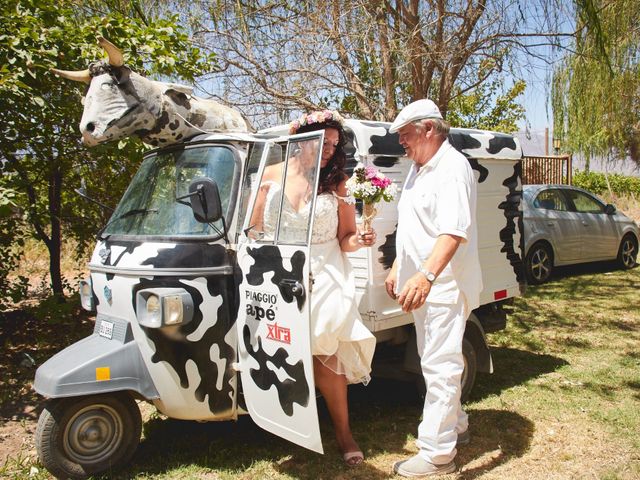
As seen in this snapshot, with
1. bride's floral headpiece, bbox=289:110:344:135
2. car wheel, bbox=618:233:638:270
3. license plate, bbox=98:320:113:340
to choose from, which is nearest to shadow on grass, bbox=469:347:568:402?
bride's floral headpiece, bbox=289:110:344:135

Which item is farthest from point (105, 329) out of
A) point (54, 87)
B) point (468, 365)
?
point (54, 87)

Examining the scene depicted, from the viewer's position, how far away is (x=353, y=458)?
154 inches

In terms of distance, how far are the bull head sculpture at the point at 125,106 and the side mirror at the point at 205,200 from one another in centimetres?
66

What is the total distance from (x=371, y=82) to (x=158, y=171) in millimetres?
4148

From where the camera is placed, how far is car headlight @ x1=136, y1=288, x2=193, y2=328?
11.8ft

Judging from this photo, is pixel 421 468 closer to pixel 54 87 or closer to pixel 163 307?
pixel 163 307

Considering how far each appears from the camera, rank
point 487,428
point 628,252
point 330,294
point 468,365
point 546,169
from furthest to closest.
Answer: point 546,169
point 628,252
point 468,365
point 487,428
point 330,294

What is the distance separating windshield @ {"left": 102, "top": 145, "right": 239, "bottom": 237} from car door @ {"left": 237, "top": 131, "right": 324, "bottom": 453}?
0.25 meters

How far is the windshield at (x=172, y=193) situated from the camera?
12.8 ft

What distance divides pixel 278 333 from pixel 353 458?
3.48 feet

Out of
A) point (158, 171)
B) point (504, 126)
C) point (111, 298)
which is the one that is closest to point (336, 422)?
point (111, 298)

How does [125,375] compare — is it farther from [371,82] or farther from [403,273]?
[371,82]

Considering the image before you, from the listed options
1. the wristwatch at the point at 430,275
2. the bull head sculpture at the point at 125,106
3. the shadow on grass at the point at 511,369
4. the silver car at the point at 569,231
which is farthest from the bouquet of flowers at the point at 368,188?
the silver car at the point at 569,231

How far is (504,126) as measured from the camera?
14625mm
